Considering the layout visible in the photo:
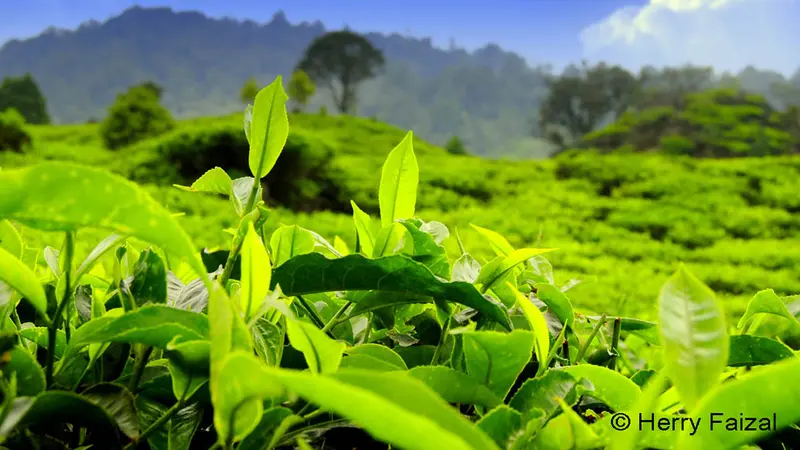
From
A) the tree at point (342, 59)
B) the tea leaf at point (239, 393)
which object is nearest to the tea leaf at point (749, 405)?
the tea leaf at point (239, 393)

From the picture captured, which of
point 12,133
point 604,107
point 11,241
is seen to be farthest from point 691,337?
point 604,107

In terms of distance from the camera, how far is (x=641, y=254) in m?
5.30

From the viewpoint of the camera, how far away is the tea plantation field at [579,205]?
4.51 m

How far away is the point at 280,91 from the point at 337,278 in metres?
0.15

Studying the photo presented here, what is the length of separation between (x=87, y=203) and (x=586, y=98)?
3706 centimetres

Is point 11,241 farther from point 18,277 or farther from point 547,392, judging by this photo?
point 547,392

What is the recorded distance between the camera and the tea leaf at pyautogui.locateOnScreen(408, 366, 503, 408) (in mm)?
372

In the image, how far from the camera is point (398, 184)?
0.53 metres

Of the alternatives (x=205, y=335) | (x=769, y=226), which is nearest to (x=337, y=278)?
(x=205, y=335)

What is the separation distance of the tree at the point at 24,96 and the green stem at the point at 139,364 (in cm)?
3520

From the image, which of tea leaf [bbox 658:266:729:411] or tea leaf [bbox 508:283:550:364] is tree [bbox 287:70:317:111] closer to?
tea leaf [bbox 508:283:550:364]

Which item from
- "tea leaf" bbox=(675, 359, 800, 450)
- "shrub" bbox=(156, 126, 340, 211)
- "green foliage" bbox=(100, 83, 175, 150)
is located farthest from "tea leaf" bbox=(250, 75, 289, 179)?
"green foliage" bbox=(100, 83, 175, 150)

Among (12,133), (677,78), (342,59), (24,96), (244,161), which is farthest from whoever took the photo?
(342,59)

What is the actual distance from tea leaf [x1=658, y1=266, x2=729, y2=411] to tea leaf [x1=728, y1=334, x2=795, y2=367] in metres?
0.19
